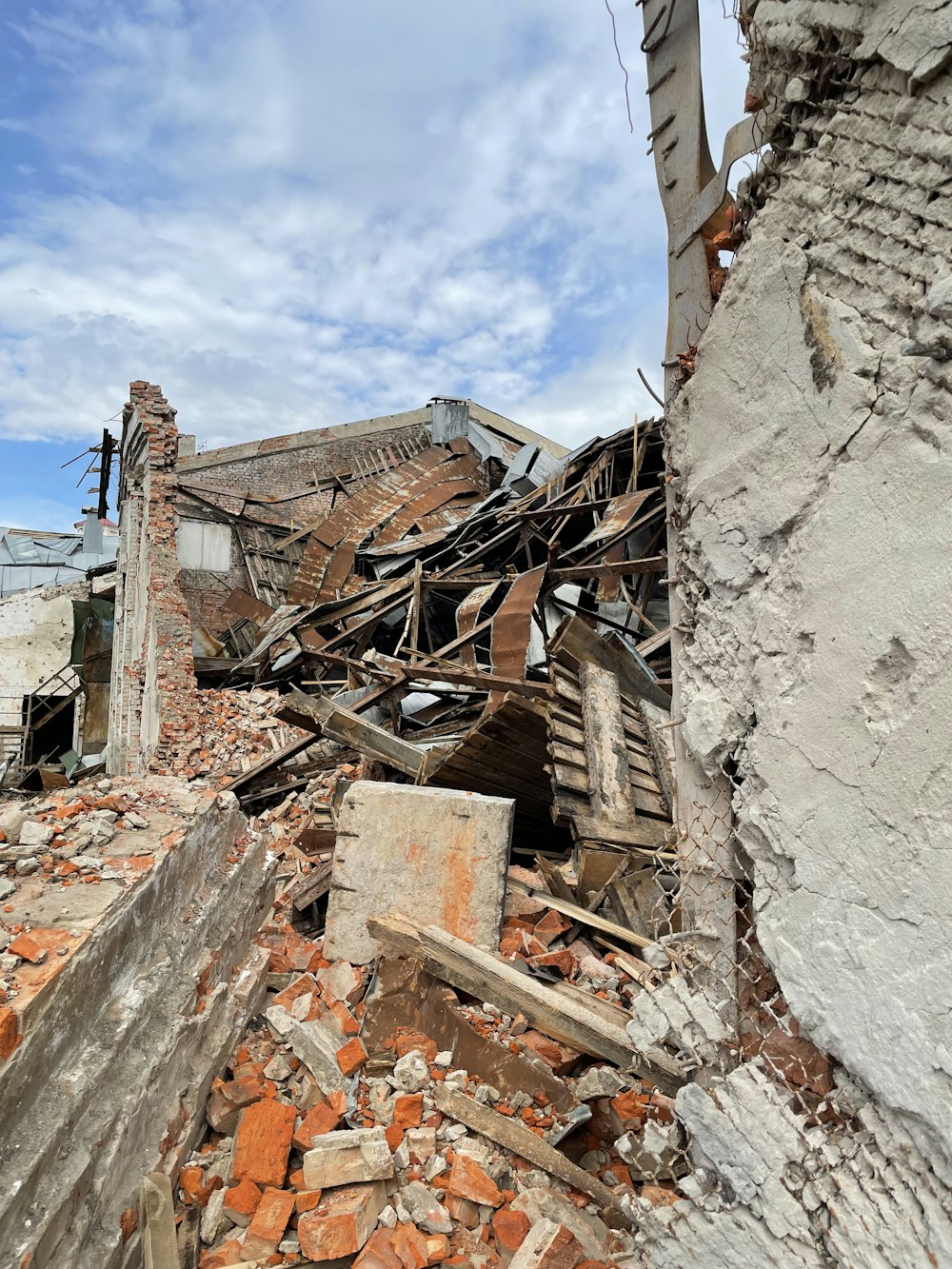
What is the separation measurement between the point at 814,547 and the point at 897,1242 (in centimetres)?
147

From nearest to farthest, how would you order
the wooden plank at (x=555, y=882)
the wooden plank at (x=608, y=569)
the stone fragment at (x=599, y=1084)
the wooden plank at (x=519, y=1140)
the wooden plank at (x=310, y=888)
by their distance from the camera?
the wooden plank at (x=519, y=1140) < the stone fragment at (x=599, y=1084) < the wooden plank at (x=555, y=882) < the wooden plank at (x=310, y=888) < the wooden plank at (x=608, y=569)

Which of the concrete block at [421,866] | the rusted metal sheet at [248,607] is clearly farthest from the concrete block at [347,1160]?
the rusted metal sheet at [248,607]

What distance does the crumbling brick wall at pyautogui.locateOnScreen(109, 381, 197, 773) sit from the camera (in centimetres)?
1033

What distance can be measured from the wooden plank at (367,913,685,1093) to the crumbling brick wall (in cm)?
690

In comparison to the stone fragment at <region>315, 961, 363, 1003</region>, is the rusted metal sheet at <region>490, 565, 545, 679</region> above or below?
above

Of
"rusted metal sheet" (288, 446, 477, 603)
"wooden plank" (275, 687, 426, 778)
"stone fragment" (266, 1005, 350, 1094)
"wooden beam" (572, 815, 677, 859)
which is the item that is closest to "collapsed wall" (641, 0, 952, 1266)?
"stone fragment" (266, 1005, 350, 1094)

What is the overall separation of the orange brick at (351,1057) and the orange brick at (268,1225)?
0.67 metres

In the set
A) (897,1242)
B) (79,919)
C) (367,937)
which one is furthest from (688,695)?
(367,937)

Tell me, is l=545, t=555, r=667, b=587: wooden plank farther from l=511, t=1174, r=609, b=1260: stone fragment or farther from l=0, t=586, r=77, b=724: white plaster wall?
l=0, t=586, r=77, b=724: white plaster wall

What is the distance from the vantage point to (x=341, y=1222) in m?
2.57

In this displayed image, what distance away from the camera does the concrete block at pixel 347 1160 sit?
2717 mm

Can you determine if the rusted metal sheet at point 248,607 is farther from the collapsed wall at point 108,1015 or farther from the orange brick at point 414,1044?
the orange brick at point 414,1044

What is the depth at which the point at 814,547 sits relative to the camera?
1861mm

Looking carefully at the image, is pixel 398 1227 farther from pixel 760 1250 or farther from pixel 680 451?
pixel 680 451
